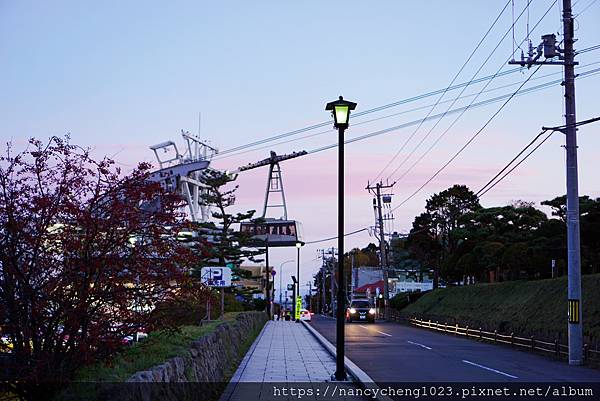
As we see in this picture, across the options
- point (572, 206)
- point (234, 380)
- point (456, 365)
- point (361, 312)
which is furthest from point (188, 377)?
point (361, 312)

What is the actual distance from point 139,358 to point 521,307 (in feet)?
107

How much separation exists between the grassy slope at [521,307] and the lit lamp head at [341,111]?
14.7m

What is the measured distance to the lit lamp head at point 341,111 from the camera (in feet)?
53.9

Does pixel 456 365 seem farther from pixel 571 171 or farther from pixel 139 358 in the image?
pixel 139 358

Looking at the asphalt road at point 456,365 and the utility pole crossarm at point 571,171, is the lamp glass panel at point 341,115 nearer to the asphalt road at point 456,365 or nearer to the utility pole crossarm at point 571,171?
the asphalt road at point 456,365

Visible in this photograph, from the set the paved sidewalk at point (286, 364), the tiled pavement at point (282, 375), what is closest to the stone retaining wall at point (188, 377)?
the tiled pavement at point (282, 375)

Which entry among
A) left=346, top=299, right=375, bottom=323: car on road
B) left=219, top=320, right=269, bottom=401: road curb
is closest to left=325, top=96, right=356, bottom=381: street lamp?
left=219, top=320, right=269, bottom=401: road curb

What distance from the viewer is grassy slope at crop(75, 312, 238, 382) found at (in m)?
8.46

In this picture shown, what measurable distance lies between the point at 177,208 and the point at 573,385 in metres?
10.9

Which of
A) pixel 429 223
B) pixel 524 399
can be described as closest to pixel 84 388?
pixel 524 399

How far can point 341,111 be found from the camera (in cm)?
1648

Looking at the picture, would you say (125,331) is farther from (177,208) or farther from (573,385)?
(573,385)

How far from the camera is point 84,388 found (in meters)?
7.74

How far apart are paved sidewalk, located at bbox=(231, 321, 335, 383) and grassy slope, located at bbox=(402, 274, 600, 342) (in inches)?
391
